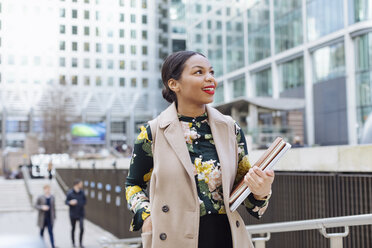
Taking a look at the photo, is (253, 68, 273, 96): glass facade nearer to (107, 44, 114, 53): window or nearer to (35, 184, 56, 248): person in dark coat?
(107, 44, 114, 53): window

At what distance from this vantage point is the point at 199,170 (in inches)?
76.0

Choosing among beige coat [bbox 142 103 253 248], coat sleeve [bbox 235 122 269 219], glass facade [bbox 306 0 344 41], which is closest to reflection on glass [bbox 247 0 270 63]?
glass facade [bbox 306 0 344 41]

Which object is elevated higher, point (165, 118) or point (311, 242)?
point (165, 118)

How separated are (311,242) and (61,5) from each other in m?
6.92

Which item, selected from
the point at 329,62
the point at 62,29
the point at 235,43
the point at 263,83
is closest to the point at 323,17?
the point at 329,62

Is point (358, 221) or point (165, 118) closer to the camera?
point (165, 118)

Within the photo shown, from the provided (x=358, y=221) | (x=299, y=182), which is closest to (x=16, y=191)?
(x=299, y=182)

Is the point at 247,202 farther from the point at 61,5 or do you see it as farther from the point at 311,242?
the point at 61,5

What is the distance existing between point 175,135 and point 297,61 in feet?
Answer: 105

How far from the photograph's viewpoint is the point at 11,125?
53.6 metres

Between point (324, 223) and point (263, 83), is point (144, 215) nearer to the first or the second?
point (324, 223)

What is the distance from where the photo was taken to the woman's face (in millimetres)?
1989

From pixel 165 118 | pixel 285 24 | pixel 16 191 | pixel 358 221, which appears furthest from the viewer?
pixel 285 24

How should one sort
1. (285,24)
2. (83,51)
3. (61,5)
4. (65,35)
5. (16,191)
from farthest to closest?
(285,24)
(16,191)
(83,51)
(65,35)
(61,5)
